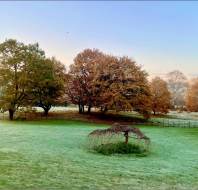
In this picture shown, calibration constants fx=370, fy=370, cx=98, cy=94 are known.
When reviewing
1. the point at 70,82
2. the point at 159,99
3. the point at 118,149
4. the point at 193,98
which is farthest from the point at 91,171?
the point at 193,98

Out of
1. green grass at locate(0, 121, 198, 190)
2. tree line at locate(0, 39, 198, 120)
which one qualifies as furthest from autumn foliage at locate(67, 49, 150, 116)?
green grass at locate(0, 121, 198, 190)

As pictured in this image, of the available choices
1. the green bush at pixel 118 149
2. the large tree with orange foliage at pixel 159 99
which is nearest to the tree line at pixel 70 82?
the large tree with orange foliage at pixel 159 99

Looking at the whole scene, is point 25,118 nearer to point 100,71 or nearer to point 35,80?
point 35,80

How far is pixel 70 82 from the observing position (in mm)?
52500

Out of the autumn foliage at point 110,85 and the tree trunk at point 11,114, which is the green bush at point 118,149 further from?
the tree trunk at point 11,114

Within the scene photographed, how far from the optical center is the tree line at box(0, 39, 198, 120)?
45844 mm

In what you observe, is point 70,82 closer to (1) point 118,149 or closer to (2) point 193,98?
(2) point 193,98

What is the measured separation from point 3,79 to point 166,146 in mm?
27637

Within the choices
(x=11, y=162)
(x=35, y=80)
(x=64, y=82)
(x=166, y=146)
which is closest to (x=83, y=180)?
(x=11, y=162)

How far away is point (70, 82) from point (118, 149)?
3375 cm

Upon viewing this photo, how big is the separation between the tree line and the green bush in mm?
25572

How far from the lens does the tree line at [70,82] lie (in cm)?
4584

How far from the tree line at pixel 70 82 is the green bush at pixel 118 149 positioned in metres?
25.6

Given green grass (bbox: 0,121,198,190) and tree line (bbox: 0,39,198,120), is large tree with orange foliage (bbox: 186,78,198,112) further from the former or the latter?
green grass (bbox: 0,121,198,190)
